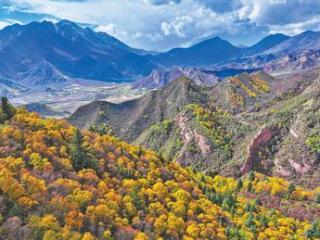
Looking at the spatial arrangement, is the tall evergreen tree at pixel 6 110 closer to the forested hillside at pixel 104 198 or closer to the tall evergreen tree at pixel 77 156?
the forested hillside at pixel 104 198

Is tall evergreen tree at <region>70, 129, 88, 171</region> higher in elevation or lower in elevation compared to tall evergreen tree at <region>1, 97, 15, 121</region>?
lower

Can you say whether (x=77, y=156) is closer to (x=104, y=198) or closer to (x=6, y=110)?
(x=104, y=198)

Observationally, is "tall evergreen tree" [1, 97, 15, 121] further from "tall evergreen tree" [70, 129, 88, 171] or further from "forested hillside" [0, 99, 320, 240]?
"tall evergreen tree" [70, 129, 88, 171]

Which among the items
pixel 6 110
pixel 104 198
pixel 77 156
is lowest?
pixel 104 198

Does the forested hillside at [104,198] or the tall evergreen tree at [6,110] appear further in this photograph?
the tall evergreen tree at [6,110]

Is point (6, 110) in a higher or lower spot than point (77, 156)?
higher

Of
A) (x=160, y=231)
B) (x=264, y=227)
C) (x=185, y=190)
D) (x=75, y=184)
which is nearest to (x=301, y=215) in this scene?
(x=264, y=227)

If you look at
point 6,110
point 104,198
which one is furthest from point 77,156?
point 6,110

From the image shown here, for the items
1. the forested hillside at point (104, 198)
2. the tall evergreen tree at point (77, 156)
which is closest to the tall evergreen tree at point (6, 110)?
the forested hillside at point (104, 198)

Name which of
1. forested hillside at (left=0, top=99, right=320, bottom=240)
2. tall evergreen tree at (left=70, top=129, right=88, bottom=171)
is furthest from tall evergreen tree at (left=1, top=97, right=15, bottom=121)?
tall evergreen tree at (left=70, top=129, right=88, bottom=171)
